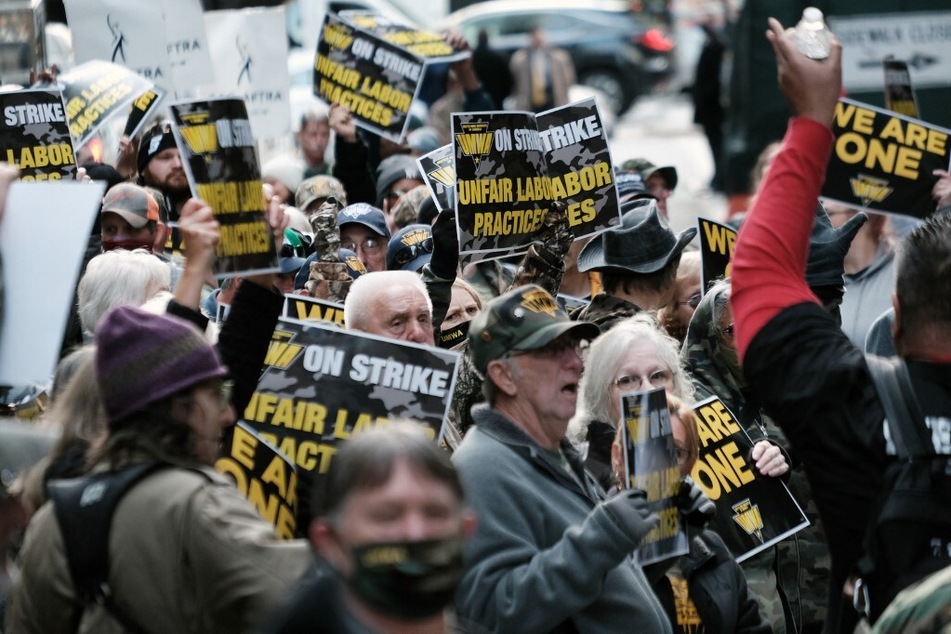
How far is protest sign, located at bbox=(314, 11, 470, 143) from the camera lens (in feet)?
31.5

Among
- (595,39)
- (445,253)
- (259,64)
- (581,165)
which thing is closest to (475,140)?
(445,253)

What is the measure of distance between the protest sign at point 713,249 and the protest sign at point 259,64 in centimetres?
463

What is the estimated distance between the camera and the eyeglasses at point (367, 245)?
8.19m

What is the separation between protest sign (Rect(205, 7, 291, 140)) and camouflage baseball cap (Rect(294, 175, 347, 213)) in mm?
1668

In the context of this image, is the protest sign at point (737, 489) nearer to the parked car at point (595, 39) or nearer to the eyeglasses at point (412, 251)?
the eyeglasses at point (412, 251)

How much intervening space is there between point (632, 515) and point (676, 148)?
25.0 metres

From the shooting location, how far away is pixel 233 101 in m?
4.95

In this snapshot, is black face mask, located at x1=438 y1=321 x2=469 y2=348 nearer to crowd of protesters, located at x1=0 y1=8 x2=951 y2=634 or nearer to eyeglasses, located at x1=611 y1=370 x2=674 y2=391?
crowd of protesters, located at x1=0 y1=8 x2=951 y2=634

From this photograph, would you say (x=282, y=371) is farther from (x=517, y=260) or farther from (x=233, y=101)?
(x=517, y=260)

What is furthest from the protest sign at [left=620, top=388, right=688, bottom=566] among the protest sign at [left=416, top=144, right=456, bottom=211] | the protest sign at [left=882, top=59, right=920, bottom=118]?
the protest sign at [left=882, top=59, right=920, bottom=118]

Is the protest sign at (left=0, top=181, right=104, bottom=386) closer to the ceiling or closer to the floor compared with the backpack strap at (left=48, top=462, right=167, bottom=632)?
closer to the ceiling

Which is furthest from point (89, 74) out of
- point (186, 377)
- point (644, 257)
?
point (186, 377)

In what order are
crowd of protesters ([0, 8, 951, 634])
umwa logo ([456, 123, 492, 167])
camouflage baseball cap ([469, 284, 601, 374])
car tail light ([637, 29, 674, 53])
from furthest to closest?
car tail light ([637, 29, 674, 53]) → umwa logo ([456, 123, 492, 167]) → camouflage baseball cap ([469, 284, 601, 374]) → crowd of protesters ([0, 8, 951, 634])

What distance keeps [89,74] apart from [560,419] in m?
5.20
